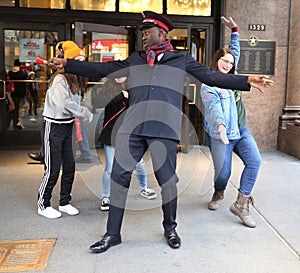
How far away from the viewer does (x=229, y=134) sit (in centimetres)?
404

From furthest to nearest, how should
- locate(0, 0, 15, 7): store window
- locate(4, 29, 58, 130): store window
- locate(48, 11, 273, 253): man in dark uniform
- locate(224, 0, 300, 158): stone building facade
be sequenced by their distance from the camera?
locate(224, 0, 300, 158): stone building facade → locate(4, 29, 58, 130): store window → locate(0, 0, 15, 7): store window → locate(48, 11, 273, 253): man in dark uniform

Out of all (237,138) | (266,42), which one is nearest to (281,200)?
(237,138)

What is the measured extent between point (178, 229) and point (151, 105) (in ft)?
4.01

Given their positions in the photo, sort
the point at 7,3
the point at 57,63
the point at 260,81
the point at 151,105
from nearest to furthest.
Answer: the point at 260,81 → the point at 57,63 → the point at 151,105 → the point at 7,3

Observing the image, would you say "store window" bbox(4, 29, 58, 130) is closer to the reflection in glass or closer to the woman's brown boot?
the reflection in glass

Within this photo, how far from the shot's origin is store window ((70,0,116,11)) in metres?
7.23

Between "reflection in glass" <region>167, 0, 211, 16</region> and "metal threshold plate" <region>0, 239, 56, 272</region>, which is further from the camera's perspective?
"reflection in glass" <region>167, 0, 211, 16</region>

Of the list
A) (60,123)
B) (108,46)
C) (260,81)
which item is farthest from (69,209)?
(108,46)

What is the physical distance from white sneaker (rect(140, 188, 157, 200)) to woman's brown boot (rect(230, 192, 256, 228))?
1003 mm

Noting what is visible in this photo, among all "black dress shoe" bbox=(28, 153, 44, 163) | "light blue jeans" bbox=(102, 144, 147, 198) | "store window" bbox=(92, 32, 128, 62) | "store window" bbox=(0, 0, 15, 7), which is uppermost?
"store window" bbox=(0, 0, 15, 7)

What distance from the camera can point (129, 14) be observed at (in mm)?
7309

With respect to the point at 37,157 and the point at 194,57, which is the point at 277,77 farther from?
the point at 37,157

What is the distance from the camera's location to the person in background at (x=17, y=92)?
7211 mm

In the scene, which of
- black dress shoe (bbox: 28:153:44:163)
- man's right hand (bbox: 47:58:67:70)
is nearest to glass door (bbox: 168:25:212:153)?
black dress shoe (bbox: 28:153:44:163)
